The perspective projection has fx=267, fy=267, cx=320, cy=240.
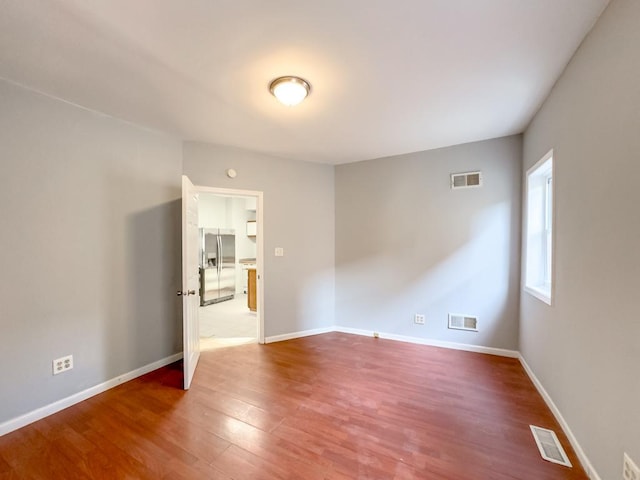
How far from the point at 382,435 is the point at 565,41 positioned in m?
2.82

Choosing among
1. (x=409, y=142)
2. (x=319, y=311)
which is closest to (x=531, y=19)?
(x=409, y=142)

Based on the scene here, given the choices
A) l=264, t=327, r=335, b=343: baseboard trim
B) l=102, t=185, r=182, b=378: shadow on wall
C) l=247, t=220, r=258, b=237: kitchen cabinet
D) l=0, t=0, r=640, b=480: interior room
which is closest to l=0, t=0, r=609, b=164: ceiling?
l=0, t=0, r=640, b=480: interior room

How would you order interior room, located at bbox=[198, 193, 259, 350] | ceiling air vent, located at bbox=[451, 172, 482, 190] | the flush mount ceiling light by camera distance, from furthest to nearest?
interior room, located at bbox=[198, 193, 259, 350] → ceiling air vent, located at bbox=[451, 172, 482, 190] → the flush mount ceiling light

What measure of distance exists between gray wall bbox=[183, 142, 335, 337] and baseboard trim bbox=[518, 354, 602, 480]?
2.51m

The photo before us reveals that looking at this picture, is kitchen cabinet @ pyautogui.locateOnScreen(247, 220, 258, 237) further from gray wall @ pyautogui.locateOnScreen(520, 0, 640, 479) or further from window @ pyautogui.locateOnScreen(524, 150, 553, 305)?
gray wall @ pyautogui.locateOnScreen(520, 0, 640, 479)

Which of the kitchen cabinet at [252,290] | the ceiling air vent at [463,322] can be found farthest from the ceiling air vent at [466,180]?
the kitchen cabinet at [252,290]

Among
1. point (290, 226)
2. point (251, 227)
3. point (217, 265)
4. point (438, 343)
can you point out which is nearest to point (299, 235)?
point (290, 226)

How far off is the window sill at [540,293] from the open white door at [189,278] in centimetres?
325

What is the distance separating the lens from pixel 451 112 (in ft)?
8.32

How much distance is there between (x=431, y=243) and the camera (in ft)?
11.8

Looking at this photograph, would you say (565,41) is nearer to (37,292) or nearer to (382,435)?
(382,435)

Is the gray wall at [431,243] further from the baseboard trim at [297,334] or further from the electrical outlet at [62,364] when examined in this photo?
the electrical outlet at [62,364]

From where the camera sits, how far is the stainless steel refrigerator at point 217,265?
5996mm

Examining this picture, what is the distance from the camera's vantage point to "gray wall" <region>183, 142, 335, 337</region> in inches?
136
